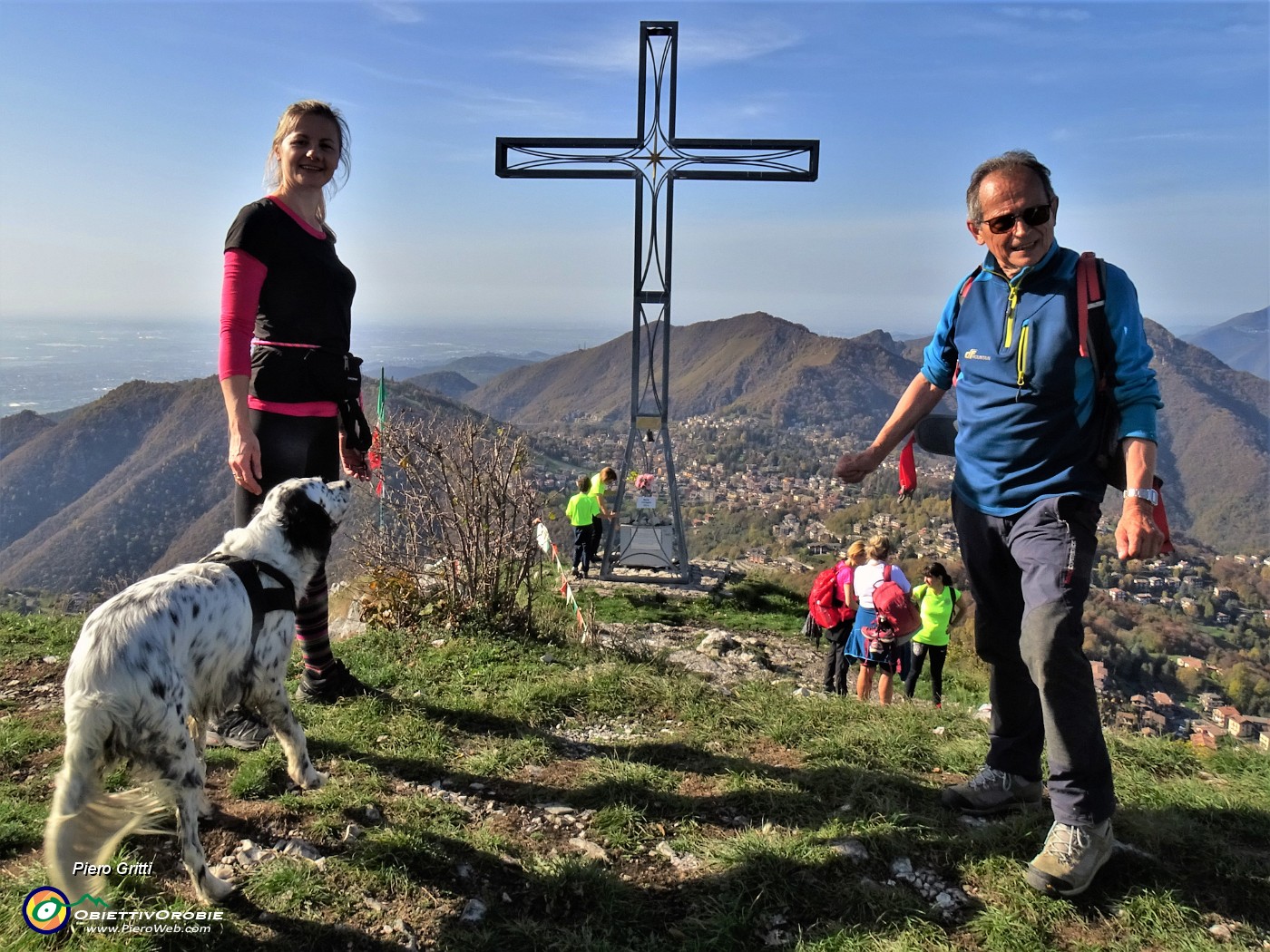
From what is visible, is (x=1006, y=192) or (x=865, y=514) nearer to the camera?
(x=1006, y=192)

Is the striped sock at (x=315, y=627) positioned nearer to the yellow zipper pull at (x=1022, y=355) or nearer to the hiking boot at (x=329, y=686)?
the hiking boot at (x=329, y=686)

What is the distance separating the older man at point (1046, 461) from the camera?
91.4 inches

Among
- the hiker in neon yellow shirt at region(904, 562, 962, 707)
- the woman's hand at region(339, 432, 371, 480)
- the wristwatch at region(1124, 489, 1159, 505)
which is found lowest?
the hiker in neon yellow shirt at region(904, 562, 962, 707)

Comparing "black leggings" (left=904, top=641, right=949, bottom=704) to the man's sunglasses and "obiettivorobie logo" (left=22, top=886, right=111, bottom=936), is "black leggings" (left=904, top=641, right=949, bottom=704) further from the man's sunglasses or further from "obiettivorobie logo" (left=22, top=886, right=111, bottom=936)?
"obiettivorobie logo" (left=22, top=886, right=111, bottom=936)

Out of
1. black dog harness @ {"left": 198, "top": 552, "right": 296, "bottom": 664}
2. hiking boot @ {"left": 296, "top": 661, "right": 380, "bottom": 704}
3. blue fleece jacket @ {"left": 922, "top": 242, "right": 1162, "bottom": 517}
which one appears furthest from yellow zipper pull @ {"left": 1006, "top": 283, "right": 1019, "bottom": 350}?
hiking boot @ {"left": 296, "top": 661, "right": 380, "bottom": 704}

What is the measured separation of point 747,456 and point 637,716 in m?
36.3

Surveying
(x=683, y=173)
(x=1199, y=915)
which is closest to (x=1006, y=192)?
(x=1199, y=915)

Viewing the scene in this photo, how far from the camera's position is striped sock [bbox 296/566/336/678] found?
360cm

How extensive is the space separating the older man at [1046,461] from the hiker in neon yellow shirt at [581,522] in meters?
8.28

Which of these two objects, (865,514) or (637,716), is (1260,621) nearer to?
(865,514)

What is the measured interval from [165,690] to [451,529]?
11.3ft

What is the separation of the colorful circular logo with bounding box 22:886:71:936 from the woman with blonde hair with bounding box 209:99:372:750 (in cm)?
111

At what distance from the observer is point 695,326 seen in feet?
235

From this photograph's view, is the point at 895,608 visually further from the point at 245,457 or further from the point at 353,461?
the point at 245,457
